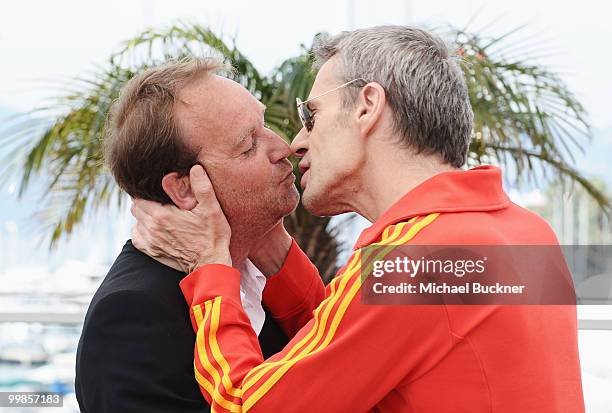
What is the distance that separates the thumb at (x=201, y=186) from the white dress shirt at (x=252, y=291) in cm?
26

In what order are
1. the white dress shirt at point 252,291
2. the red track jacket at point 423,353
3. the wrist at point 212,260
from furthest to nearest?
the white dress shirt at point 252,291, the wrist at point 212,260, the red track jacket at point 423,353

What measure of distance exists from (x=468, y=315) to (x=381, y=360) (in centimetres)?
15

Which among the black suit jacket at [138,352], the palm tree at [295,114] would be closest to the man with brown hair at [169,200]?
the black suit jacket at [138,352]

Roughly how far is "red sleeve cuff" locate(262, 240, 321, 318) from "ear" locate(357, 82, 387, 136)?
50 centimetres

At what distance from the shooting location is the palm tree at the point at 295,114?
3.49 metres

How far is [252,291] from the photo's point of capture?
5.87 ft

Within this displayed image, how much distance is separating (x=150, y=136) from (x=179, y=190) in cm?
12

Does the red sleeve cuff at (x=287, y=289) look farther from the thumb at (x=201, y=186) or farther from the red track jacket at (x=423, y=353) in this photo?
the red track jacket at (x=423, y=353)

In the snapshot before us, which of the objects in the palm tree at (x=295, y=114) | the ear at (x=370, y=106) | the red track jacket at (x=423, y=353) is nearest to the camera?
the red track jacket at (x=423, y=353)

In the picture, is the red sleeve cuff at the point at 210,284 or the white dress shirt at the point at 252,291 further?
the white dress shirt at the point at 252,291

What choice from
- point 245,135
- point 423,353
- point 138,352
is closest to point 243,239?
point 245,135

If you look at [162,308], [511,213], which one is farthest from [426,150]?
[162,308]

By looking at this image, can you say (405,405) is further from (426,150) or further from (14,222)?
(14,222)

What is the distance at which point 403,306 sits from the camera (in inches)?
47.3
